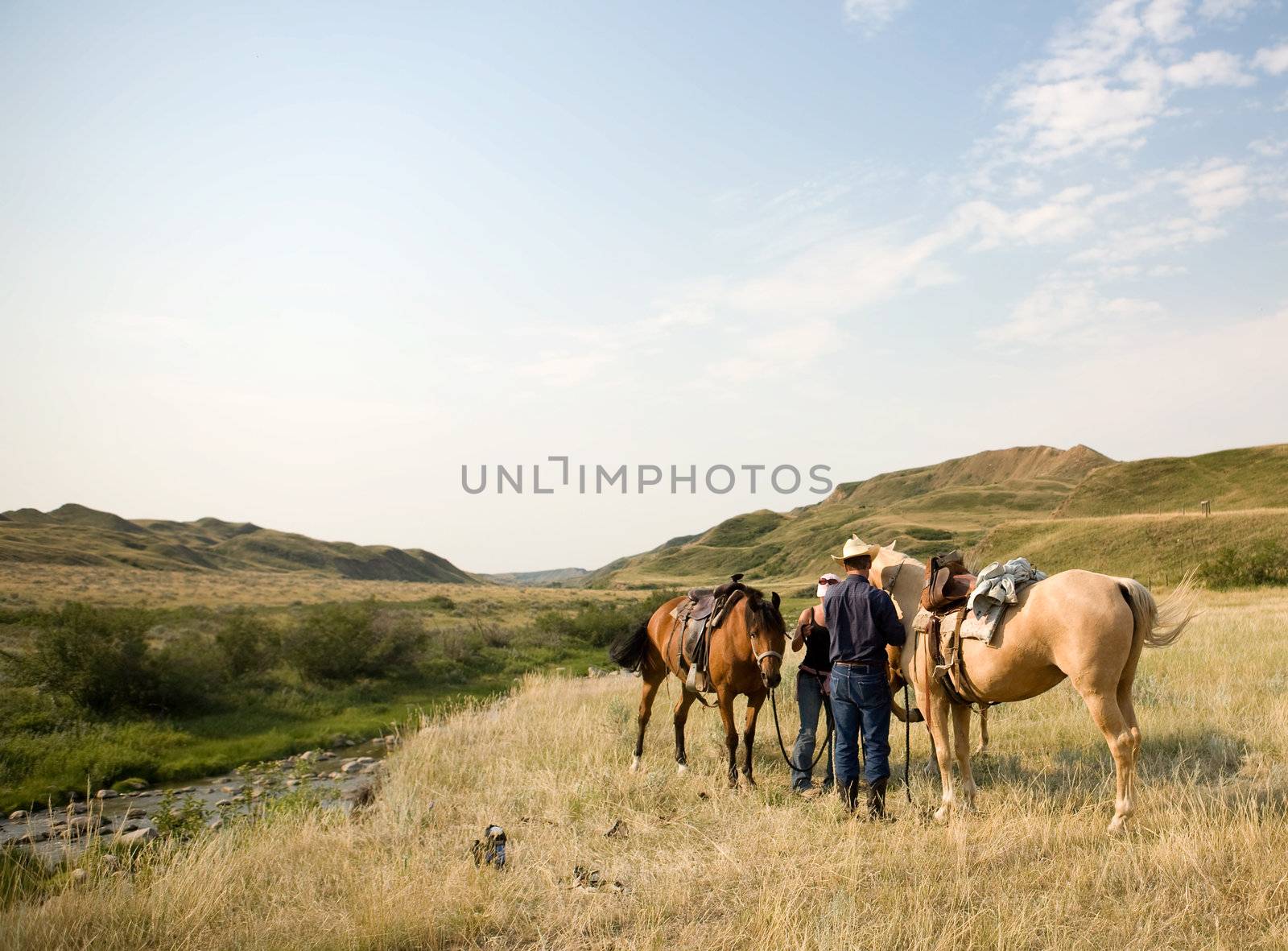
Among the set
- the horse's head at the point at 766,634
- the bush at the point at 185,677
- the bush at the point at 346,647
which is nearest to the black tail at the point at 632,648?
the horse's head at the point at 766,634

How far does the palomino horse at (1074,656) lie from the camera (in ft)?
17.4

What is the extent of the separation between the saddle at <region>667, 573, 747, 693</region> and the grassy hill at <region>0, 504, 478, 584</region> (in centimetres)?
6258

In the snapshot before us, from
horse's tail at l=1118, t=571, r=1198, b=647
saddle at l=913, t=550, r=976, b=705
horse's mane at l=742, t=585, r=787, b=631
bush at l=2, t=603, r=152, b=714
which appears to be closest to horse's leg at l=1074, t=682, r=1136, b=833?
horse's tail at l=1118, t=571, r=1198, b=647

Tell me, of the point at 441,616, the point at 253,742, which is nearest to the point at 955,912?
the point at 253,742

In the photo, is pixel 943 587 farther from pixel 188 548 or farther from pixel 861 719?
pixel 188 548

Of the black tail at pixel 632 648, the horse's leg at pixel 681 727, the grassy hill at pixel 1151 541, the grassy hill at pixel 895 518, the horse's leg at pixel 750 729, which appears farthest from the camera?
the grassy hill at pixel 895 518

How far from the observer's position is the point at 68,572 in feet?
163

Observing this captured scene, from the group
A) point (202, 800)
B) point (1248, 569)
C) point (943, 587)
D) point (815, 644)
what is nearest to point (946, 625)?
point (943, 587)

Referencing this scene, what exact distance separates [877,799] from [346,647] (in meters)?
17.1

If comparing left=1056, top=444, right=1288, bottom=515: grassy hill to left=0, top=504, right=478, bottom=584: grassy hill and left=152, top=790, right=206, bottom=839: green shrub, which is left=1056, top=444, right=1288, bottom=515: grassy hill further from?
left=0, top=504, right=478, bottom=584: grassy hill

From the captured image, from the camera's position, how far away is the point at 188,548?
86.4 meters

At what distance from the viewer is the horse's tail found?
5.48 metres

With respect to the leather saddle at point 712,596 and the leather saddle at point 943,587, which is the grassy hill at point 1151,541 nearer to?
the leather saddle at point 712,596

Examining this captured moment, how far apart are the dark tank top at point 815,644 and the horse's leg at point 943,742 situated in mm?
1043
